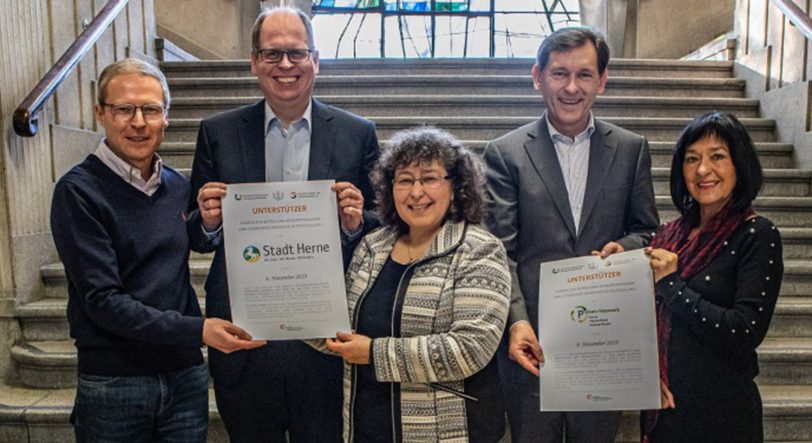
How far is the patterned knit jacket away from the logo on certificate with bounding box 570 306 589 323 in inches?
6.9

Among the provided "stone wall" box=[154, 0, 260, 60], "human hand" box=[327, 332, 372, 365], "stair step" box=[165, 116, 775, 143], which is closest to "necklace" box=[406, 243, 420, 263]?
"human hand" box=[327, 332, 372, 365]

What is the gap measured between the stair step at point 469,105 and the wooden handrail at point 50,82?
3.40 feet

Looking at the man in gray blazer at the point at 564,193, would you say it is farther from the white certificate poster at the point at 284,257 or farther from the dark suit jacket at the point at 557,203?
the white certificate poster at the point at 284,257

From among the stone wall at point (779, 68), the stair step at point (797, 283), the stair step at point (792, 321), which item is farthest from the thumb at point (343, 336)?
the stone wall at point (779, 68)

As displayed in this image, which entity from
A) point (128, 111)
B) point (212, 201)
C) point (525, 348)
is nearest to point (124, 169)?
point (128, 111)

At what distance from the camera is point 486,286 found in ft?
4.27

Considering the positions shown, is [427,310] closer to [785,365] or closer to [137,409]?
[137,409]

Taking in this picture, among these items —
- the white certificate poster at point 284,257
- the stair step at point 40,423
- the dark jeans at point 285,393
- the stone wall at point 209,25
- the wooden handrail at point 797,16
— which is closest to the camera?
the white certificate poster at point 284,257

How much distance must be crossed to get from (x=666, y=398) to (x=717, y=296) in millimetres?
290

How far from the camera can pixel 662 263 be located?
4.51 feet

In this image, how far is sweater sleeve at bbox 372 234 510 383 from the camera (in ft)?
4.12

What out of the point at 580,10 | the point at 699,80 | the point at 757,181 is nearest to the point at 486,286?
the point at 757,181

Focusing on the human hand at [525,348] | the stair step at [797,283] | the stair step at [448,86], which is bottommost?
the stair step at [797,283]

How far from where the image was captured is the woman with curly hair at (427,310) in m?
1.27
